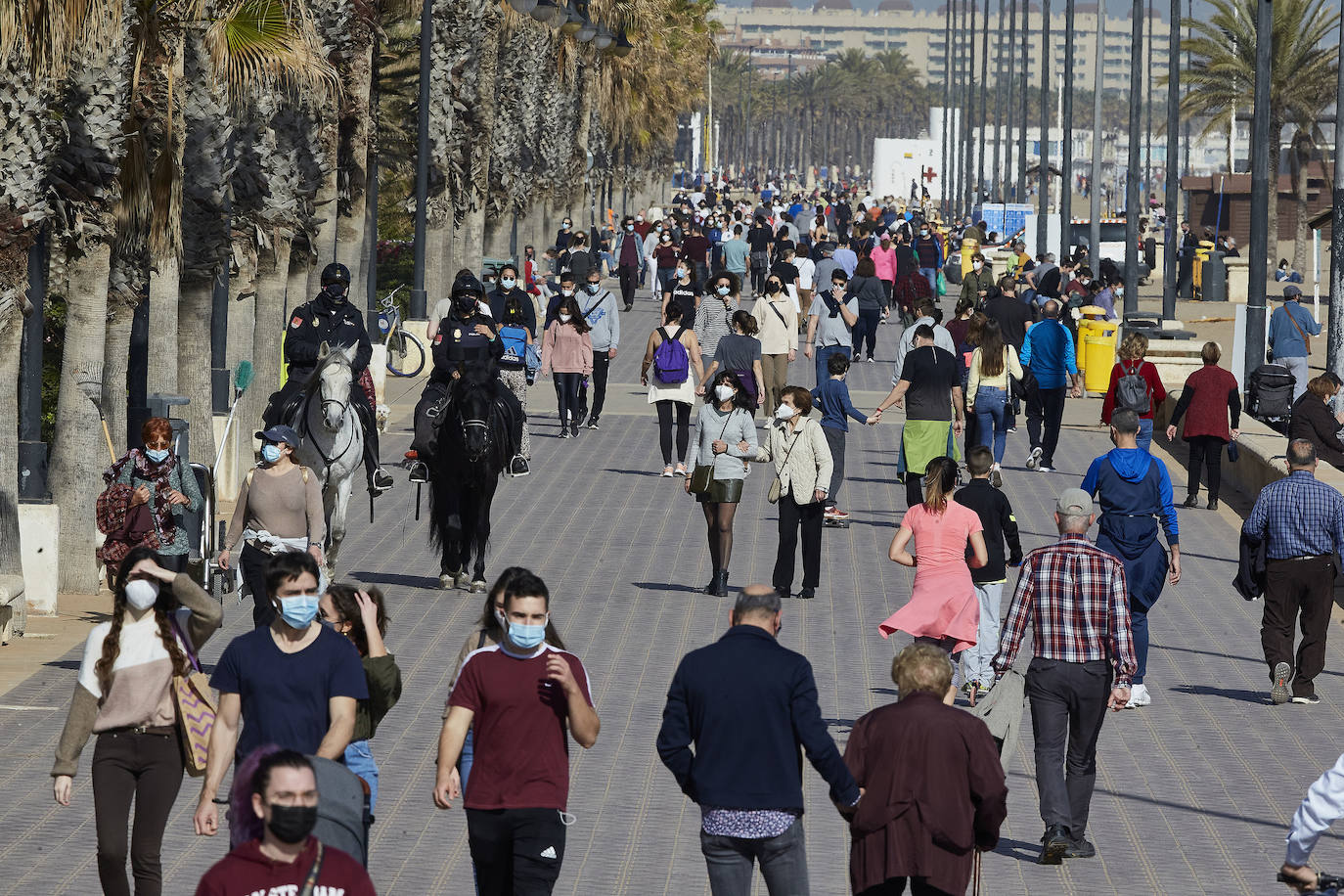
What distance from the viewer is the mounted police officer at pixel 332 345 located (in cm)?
1560

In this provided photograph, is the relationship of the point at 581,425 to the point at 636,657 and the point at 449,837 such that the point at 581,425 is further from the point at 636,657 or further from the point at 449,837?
A: the point at 449,837

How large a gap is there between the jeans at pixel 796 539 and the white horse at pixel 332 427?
3010 millimetres

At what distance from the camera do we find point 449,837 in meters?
10.1

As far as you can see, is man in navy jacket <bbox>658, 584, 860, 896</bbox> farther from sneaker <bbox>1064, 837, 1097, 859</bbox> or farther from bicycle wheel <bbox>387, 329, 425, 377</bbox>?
bicycle wheel <bbox>387, 329, 425, 377</bbox>

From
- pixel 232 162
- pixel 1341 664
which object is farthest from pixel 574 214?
pixel 1341 664

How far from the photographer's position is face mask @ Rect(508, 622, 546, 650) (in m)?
7.23

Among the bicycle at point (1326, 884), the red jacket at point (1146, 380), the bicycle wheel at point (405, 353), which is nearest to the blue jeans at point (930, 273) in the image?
the bicycle wheel at point (405, 353)

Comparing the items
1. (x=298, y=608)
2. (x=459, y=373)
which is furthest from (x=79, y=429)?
(x=298, y=608)

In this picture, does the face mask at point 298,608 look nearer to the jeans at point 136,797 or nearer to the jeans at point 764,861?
the jeans at point 136,797

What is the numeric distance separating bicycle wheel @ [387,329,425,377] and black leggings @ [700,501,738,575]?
15539mm

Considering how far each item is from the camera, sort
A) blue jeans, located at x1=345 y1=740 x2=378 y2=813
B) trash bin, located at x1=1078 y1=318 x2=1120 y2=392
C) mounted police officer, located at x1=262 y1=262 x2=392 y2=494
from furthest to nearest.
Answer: trash bin, located at x1=1078 y1=318 x2=1120 y2=392, mounted police officer, located at x1=262 y1=262 x2=392 y2=494, blue jeans, located at x1=345 y1=740 x2=378 y2=813

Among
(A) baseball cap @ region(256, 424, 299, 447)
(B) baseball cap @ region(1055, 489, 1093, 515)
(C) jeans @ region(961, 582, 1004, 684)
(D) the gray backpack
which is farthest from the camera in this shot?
(D) the gray backpack

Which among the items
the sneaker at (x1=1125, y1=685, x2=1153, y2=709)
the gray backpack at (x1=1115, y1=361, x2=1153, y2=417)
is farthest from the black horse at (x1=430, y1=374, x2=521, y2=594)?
the gray backpack at (x1=1115, y1=361, x2=1153, y2=417)

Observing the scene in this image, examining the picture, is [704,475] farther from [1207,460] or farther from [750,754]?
[750,754]
